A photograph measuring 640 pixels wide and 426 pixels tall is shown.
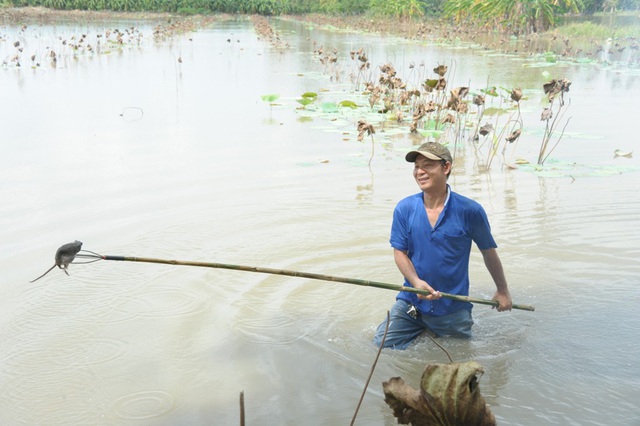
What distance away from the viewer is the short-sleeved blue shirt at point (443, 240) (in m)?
3.16

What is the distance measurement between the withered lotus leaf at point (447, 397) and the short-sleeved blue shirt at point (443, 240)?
162 cm

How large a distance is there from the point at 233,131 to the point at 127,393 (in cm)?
641

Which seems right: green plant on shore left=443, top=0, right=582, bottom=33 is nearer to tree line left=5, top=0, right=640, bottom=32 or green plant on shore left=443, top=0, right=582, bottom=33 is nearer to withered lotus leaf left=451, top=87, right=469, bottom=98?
tree line left=5, top=0, right=640, bottom=32

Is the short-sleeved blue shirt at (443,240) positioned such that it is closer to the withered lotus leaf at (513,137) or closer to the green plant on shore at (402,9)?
the withered lotus leaf at (513,137)

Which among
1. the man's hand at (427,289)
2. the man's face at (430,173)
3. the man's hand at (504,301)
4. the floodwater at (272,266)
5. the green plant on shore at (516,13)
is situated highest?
the green plant on shore at (516,13)

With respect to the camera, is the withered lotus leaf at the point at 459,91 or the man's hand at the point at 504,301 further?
the withered lotus leaf at the point at 459,91

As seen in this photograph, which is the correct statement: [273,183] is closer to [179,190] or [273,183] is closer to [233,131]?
[179,190]

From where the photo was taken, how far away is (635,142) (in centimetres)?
855

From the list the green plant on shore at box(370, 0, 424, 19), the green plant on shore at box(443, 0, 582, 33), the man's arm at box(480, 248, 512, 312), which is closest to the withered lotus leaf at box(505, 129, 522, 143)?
the man's arm at box(480, 248, 512, 312)

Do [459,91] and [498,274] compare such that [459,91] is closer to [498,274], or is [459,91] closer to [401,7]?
[498,274]

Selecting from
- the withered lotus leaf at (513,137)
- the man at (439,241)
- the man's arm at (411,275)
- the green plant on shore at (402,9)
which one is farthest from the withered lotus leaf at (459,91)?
the green plant on shore at (402,9)

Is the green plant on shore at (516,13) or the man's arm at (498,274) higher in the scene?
the green plant on shore at (516,13)

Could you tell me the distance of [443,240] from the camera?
3170 millimetres

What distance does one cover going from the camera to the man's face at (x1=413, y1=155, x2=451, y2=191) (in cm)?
312
